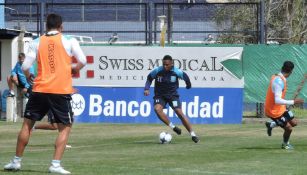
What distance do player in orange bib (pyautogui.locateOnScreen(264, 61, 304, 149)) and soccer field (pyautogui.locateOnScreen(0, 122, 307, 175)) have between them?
1.48 feet

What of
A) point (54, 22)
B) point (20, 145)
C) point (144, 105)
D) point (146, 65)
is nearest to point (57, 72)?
point (54, 22)

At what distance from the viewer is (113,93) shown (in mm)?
27656

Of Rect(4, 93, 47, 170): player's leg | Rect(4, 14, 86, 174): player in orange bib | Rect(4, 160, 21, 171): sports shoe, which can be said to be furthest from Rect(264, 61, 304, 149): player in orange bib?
Rect(4, 160, 21, 171): sports shoe

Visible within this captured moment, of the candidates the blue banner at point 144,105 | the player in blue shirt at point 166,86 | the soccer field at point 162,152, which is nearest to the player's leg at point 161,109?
the player in blue shirt at point 166,86

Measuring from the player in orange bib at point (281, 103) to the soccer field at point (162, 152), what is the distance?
0.45 metres

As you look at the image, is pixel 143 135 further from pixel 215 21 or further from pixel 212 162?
pixel 215 21

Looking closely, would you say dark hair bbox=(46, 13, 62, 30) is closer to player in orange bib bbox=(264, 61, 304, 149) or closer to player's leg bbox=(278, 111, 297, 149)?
player in orange bib bbox=(264, 61, 304, 149)

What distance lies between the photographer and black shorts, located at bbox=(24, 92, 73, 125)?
477 inches

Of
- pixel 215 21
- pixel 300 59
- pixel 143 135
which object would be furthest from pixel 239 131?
pixel 215 21

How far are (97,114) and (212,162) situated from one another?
530 inches

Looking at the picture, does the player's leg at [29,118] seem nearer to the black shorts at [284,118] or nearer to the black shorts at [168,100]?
the black shorts at [284,118]

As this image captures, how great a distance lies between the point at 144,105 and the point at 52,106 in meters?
15.2

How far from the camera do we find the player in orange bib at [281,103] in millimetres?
17203

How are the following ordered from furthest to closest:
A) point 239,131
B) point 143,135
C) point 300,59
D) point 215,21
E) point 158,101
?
1. point 215,21
2. point 300,59
3. point 239,131
4. point 143,135
5. point 158,101
